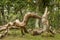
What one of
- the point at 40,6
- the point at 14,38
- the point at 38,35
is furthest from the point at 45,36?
the point at 40,6

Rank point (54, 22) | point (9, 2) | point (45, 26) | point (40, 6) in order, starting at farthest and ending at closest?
1. point (54, 22)
2. point (9, 2)
3. point (40, 6)
4. point (45, 26)

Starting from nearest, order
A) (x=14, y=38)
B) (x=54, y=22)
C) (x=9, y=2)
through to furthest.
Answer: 1. (x=14, y=38)
2. (x=9, y=2)
3. (x=54, y=22)

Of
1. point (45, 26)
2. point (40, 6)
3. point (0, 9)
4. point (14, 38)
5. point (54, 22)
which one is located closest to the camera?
point (14, 38)

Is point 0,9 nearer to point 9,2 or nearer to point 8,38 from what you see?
point 9,2

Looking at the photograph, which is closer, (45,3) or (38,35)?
(38,35)

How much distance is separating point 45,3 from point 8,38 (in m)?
6.35

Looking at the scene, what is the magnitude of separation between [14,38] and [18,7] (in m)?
7.40

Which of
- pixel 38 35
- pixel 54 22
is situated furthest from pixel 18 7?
pixel 38 35

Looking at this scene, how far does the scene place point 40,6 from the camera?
1298 centimetres

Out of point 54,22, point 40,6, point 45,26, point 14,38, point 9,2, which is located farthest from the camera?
point 54,22

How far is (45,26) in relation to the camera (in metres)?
8.19

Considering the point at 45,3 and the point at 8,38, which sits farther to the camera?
the point at 45,3

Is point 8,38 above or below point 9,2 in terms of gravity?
below

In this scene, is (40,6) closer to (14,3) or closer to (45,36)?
(14,3)
